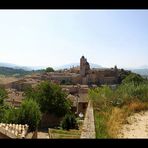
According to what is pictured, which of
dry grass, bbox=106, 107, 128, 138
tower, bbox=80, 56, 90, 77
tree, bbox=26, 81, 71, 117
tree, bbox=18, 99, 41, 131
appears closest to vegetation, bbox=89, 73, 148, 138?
dry grass, bbox=106, 107, 128, 138

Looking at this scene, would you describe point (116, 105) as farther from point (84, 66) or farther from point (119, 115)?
point (84, 66)

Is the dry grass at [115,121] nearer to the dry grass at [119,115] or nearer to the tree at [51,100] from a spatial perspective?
the dry grass at [119,115]

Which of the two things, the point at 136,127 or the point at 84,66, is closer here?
the point at 136,127

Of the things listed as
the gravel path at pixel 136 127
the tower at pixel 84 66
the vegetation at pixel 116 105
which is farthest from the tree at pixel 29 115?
the tower at pixel 84 66

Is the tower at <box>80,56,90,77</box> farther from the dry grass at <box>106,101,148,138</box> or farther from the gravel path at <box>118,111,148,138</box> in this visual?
the gravel path at <box>118,111,148,138</box>

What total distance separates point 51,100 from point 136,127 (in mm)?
15954

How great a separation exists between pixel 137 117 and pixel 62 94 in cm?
1575

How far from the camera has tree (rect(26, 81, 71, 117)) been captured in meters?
20.3

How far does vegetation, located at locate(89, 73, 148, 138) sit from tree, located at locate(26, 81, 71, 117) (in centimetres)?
1310

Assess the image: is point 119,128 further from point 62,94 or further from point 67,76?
point 67,76

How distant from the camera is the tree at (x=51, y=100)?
20.3 metres

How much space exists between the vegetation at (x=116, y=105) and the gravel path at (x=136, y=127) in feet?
0.31

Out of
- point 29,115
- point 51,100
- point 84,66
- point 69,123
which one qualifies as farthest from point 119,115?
point 84,66

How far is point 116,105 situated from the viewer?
639 cm
